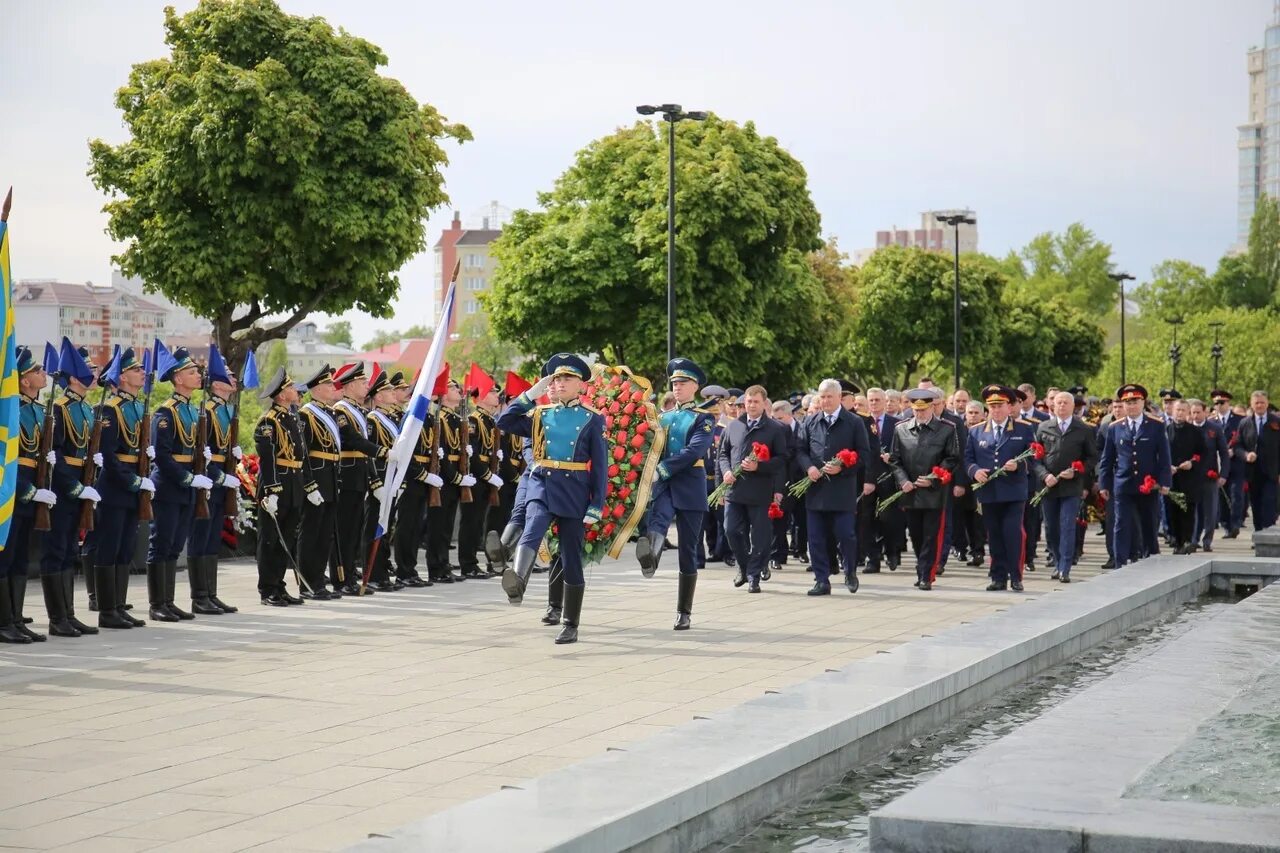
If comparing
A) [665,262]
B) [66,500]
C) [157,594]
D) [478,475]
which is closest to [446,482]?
[478,475]

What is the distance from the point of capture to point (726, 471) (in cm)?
1650

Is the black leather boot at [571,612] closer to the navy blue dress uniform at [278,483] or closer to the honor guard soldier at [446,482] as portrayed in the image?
the navy blue dress uniform at [278,483]

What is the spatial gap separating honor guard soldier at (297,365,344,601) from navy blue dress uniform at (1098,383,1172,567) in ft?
31.1

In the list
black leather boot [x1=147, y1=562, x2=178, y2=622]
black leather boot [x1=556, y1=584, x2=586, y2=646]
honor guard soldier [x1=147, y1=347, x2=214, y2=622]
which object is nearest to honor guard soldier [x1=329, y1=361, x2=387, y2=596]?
honor guard soldier [x1=147, y1=347, x2=214, y2=622]

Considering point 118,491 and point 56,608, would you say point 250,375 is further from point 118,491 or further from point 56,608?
point 56,608

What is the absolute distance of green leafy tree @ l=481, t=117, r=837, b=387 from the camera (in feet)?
144

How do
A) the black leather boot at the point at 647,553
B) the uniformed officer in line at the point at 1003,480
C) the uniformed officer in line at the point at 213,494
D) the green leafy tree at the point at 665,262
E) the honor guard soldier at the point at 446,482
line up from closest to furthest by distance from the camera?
the black leather boot at the point at 647,553, the uniformed officer in line at the point at 213,494, the uniformed officer in line at the point at 1003,480, the honor guard soldier at the point at 446,482, the green leafy tree at the point at 665,262

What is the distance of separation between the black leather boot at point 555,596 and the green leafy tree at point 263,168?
15.9m

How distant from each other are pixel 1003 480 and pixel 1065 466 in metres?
1.23

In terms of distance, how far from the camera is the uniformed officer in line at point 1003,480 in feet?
54.1

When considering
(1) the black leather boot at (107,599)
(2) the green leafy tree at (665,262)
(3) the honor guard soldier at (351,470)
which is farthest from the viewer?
(2) the green leafy tree at (665,262)

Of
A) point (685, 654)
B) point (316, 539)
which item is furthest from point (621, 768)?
point (316, 539)

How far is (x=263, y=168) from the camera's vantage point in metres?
27.4

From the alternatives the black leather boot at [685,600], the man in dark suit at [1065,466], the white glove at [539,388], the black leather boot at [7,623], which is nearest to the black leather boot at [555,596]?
the black leather boot at [685,600]
